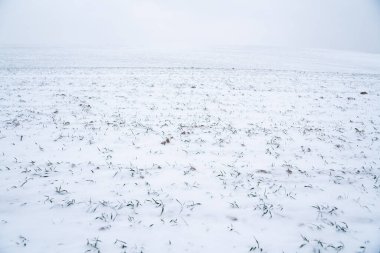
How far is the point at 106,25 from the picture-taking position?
146625 millimetres

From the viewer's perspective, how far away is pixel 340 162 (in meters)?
7.14

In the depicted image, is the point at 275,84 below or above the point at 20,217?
above

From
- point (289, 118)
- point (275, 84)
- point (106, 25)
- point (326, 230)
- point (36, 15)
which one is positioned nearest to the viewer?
point (326, 230)

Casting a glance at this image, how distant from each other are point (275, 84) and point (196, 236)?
1501cm

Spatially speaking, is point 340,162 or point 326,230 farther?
point 340,162

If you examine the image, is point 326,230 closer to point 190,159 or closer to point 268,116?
point 190,159

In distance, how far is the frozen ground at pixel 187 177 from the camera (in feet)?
15.0

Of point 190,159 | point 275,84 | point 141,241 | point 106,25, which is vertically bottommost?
point 141,241

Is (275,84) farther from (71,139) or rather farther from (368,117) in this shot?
(71,139)

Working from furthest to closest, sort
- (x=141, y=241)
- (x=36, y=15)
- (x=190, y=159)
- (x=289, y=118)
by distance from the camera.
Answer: (x=36, y=15) < (x=289, y=118) < (x=190, y=159) < (x=141, y=241)

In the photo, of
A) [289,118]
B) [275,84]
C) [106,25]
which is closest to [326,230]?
[289,118]

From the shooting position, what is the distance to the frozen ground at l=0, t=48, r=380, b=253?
4586 millimetres

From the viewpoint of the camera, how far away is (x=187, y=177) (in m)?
6.26

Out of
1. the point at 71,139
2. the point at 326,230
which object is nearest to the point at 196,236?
the point at 326,230
